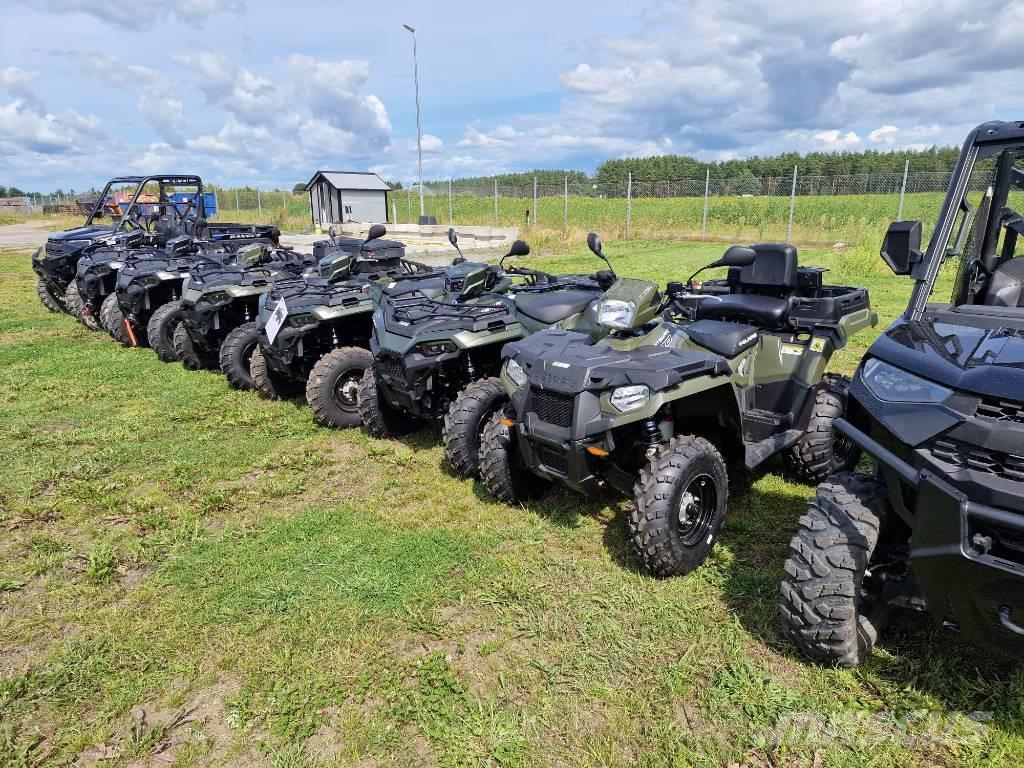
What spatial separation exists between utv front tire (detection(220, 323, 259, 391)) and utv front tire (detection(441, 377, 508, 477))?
3364 mm

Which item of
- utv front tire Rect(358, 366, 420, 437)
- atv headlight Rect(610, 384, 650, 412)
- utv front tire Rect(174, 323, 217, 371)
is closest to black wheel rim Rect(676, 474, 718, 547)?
atv headlight Rect(610, 384, 650, 412)

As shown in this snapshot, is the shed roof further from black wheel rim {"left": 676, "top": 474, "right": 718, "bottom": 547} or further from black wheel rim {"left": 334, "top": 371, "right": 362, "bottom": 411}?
black wheel rim {"left": 676, "top": 474, "right": 718, "bottom": 547}

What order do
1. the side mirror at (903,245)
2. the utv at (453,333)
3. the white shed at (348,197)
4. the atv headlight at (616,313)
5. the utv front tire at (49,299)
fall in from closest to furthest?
the side mirror at (903,245) < the atv headlight at (616,313) < the utv at (453,333) < the utv front tire at (49,299) < the white shed at (348,197)

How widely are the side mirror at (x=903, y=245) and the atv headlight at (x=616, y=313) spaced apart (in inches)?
51.7

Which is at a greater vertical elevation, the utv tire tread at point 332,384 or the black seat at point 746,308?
the black seat at point 746,308

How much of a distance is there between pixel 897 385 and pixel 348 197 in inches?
1199

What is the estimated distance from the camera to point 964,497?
208 centimetres

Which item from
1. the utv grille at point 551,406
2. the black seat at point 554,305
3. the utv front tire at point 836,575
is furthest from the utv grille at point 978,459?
the black seat at point 554,305

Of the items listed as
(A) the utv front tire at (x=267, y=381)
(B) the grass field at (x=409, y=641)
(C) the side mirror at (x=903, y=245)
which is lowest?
(B) the grass field at (x=409, y=641)

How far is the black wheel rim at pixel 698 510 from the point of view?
3547mm

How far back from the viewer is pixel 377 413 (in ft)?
18.6

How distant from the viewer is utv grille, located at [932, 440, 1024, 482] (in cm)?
206

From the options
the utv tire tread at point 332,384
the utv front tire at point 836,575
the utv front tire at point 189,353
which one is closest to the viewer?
the utv front tire at point 836,575

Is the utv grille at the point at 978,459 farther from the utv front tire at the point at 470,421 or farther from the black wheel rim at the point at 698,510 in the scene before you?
the utv front tire at the point at 470,421
